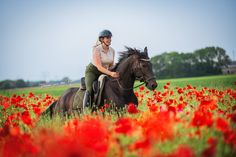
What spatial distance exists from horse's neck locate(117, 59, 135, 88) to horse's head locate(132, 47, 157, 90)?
18 centimetres

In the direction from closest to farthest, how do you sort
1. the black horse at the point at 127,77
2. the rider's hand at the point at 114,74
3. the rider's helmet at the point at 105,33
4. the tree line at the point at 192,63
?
the black horse at the point at 127,77 < the rider's hand at the point at 114,74 < the rider's helmet at the point at 105,33 < the tree line at the point at 192,63

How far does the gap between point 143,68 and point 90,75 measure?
1.65 metres

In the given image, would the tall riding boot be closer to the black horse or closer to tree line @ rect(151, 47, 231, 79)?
the black horse

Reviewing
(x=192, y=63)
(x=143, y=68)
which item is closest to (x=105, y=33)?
(x=143, y=68)

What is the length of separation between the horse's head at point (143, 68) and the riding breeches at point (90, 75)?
126cm

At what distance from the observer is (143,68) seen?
284 inches

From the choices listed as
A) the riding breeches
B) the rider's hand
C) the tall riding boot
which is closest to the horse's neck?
the rider's hand

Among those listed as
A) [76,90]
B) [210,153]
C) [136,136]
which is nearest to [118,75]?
[76,90]

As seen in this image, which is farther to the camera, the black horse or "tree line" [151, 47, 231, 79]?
"tree line" [151, 47, 231, 79]

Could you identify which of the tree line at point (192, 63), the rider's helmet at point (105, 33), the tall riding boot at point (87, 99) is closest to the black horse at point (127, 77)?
the tall riding boot at point (87, 99)

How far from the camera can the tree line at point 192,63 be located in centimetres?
8806

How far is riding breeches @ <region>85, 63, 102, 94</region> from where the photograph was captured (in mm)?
7965

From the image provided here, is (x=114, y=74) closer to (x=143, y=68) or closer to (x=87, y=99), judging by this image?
(x=143, y=68)

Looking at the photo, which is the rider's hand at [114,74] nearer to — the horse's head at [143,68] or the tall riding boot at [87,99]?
the horse's head at [143,68]
